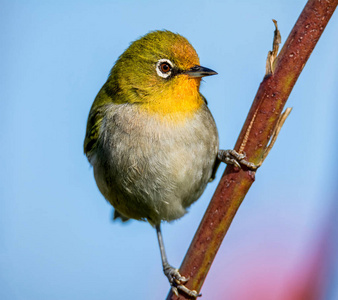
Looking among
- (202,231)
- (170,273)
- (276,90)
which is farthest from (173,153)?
(276,90)

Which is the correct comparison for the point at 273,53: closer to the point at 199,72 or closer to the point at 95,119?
the point at 199,72

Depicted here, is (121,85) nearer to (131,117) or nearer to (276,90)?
(131,117)

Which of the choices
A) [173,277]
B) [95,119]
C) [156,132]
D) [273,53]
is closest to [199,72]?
[156,132]

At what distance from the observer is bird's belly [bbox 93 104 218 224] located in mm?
3994

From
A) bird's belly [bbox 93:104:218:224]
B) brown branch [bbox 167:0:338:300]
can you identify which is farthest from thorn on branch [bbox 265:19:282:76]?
bird's belly [bbox 93:104:218:224]

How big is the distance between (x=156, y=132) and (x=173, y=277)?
1.22 m

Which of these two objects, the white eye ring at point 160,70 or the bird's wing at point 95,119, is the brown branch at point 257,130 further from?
the bird's wing at point 95,119

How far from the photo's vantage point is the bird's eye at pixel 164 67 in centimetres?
406

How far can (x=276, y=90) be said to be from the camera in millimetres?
2457

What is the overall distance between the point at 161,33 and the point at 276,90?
209cm

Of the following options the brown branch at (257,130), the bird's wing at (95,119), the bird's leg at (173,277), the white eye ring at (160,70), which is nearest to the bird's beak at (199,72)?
the white eye ring at (160,70)

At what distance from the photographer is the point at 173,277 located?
11.8ft

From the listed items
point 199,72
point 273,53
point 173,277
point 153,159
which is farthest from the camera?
point 153,159

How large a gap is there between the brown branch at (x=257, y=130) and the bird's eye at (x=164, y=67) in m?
1.48
